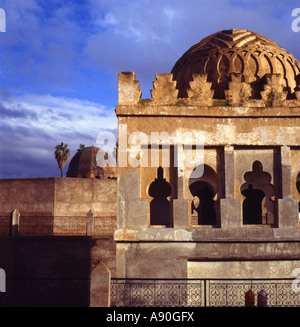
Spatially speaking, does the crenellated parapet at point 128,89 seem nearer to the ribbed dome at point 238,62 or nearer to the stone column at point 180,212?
the ribbed dome at point 238,62

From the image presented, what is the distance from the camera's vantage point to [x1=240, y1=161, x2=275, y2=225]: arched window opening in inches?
429

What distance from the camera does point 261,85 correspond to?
430 inches

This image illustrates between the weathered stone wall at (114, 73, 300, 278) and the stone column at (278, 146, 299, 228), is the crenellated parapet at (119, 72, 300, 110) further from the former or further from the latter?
the stone column at (278, 146, 299, 228)

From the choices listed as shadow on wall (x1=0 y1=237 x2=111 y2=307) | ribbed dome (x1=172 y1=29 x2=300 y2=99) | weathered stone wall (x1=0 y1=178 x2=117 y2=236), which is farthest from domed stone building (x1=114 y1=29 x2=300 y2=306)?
weathered stone wall (x1=0 y1=178 x2=117 y2=236)

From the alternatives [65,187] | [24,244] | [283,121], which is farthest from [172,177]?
[65,187]

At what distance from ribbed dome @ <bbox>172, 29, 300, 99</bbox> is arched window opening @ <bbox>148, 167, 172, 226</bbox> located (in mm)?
2977

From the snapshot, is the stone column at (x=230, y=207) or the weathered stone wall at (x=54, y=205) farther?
the weathered stone wall at (x=54, y=205)

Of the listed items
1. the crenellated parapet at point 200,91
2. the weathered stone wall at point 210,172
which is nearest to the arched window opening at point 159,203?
the weathered stone wall at point 210,172

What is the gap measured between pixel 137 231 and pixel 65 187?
12.1 m

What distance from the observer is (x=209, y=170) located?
35.1 ft

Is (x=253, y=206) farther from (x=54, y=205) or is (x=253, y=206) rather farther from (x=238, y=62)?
(x=54, y=205)

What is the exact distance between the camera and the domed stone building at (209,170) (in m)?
10.1

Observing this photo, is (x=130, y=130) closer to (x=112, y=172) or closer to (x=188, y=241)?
(x=188, y=241)

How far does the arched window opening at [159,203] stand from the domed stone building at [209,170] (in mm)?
2255
